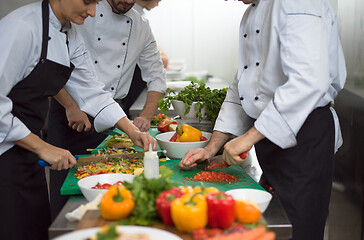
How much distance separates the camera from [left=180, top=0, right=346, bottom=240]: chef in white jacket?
1787 millimetres

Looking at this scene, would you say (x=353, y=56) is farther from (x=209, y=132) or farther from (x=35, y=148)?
(x=35, y=148)

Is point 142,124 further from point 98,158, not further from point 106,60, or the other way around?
point 98,158

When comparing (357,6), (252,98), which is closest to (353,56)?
(357,6)

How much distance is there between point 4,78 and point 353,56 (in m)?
1.79

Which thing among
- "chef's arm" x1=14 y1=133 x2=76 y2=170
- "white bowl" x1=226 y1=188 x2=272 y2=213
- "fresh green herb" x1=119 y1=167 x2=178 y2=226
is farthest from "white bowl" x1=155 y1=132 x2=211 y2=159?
"fresh green herb" x1=119 y1=167 x2=178 y2=226

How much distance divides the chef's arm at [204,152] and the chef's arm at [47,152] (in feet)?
1.58

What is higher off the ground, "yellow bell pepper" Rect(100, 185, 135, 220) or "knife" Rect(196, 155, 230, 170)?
"yellow bell pepper" Rect(100, 185, 135, 220)

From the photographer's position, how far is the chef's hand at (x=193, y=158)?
81.9 inches

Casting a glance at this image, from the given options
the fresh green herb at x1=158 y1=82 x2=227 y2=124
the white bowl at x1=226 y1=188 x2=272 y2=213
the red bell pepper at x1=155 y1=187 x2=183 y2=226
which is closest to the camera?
the red bell pepper at x1=155 y1=187 x2=183 y2=226

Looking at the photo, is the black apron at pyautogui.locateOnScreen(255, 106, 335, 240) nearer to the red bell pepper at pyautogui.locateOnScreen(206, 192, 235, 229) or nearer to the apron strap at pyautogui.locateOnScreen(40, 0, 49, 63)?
the red bell pepper at pyautogui.locateOnScreen(206, 192, 235, 229)

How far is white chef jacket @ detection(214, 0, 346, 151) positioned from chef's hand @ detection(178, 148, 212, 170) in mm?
280

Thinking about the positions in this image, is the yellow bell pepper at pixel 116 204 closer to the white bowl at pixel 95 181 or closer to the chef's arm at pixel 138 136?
the white bowl at pixel 95 181

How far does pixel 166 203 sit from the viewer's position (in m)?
1.29

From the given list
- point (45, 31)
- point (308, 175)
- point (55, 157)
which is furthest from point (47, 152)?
point (308, 175)
